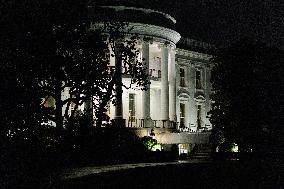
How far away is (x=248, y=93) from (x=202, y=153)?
Result: 229 inches

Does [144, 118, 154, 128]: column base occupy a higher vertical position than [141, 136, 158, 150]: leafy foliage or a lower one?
higher

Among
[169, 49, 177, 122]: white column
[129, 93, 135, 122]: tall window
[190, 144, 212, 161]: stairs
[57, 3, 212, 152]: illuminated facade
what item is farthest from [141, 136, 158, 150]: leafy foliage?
[169, 49, 177, 122]: white column

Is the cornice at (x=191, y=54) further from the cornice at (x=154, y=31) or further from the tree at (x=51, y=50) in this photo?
the tree at (x=51, y=50)

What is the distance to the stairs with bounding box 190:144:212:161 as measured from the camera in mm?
39438

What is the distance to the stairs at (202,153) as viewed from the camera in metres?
39.4

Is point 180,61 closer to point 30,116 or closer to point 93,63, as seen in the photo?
point 93,63

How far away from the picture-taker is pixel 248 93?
134 feet

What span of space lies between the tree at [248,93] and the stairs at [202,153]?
1654 mm

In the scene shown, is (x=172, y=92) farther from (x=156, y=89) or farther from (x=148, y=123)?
(x=148, y=123)

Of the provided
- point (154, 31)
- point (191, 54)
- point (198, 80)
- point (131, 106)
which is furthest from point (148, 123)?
point (198, 80)

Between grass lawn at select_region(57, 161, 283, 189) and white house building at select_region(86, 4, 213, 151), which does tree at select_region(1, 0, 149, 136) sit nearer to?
white house building at select_region(86, 4, 213, 151)

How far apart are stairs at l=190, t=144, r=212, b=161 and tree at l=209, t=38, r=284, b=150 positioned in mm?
1654

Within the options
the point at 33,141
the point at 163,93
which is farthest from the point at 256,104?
the point at 33,141

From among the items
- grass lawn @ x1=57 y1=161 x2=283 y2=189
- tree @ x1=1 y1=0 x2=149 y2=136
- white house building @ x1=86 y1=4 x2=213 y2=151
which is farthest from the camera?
white house building @ x1=86 y1=4 x2=213 y2=151
